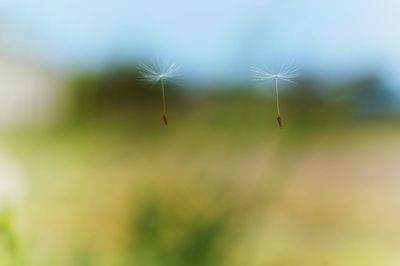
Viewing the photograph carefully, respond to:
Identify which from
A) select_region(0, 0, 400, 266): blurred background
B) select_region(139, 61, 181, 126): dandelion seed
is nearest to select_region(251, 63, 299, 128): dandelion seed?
select_region(0, 0, 400, 266): blurred background

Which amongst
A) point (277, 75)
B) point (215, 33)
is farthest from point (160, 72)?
point (277, 75)

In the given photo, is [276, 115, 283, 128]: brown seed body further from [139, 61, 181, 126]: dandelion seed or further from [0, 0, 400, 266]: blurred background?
[139, 61, 181, 126]: dandelion seed

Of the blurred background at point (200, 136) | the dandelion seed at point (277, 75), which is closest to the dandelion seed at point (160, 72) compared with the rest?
the blurred background at point (200, 136)

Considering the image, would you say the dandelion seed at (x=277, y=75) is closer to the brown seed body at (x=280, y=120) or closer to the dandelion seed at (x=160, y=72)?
the brown seed body at (x=280, y=120)

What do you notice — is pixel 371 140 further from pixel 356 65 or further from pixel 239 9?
pixel 239 9

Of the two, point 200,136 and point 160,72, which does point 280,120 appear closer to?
point 200,136
